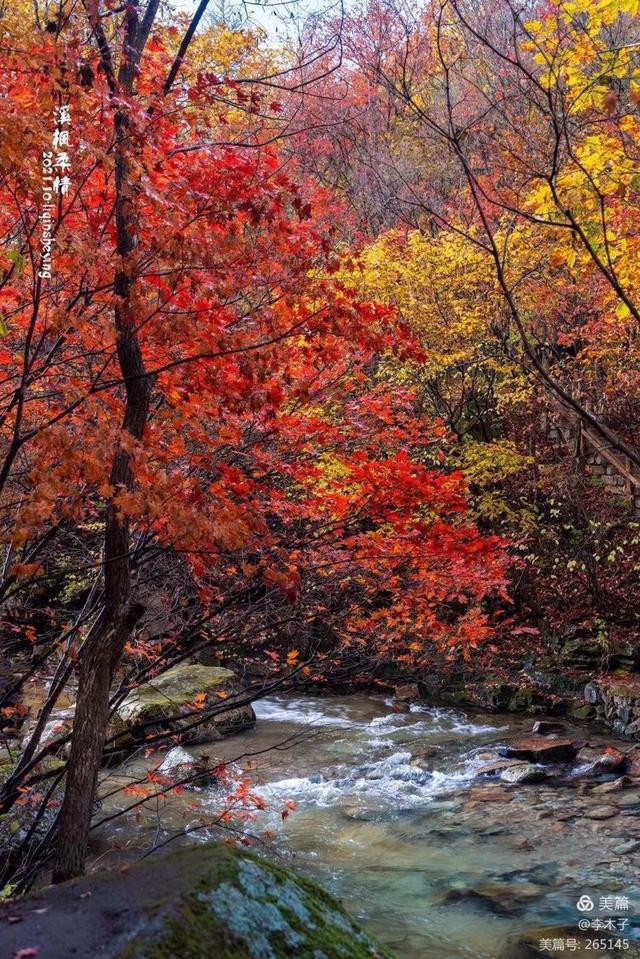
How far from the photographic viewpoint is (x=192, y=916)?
7.72ft

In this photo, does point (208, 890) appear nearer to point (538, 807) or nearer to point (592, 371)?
point (538, 807)

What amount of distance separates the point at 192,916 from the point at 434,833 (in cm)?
711

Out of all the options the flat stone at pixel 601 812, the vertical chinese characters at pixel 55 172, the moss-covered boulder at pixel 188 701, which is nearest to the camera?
the vertical chinese characters at pixel 55 172

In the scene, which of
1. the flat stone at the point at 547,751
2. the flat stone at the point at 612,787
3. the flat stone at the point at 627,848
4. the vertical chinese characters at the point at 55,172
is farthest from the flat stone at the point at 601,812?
the vertical chinese characters at the point at 55,172

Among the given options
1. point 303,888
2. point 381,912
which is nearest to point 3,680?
point 381,912

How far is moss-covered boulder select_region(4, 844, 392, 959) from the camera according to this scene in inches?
89.1

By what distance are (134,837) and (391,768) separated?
3912mm

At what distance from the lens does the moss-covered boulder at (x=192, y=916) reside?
2264 mm

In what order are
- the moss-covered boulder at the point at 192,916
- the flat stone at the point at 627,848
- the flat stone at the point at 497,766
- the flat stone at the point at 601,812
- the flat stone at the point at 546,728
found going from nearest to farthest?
1. the moss-covered boulder at the point at 192,916
2. the flat stone at the point at 627,848
3. the flat stone at the point at 601,812
4. the flat stone at the point at 497,766
5. the flat stone at the point at 546,728

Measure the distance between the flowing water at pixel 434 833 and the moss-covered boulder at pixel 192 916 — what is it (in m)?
2.41

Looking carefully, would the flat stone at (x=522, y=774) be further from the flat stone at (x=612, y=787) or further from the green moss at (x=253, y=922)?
the green moss at (x=253, y=922)

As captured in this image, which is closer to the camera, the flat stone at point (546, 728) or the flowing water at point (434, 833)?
the flowing water at point (434, 833)

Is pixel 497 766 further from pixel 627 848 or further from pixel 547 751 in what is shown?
pixel 627 848

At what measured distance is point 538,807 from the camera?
9234 millimetres
